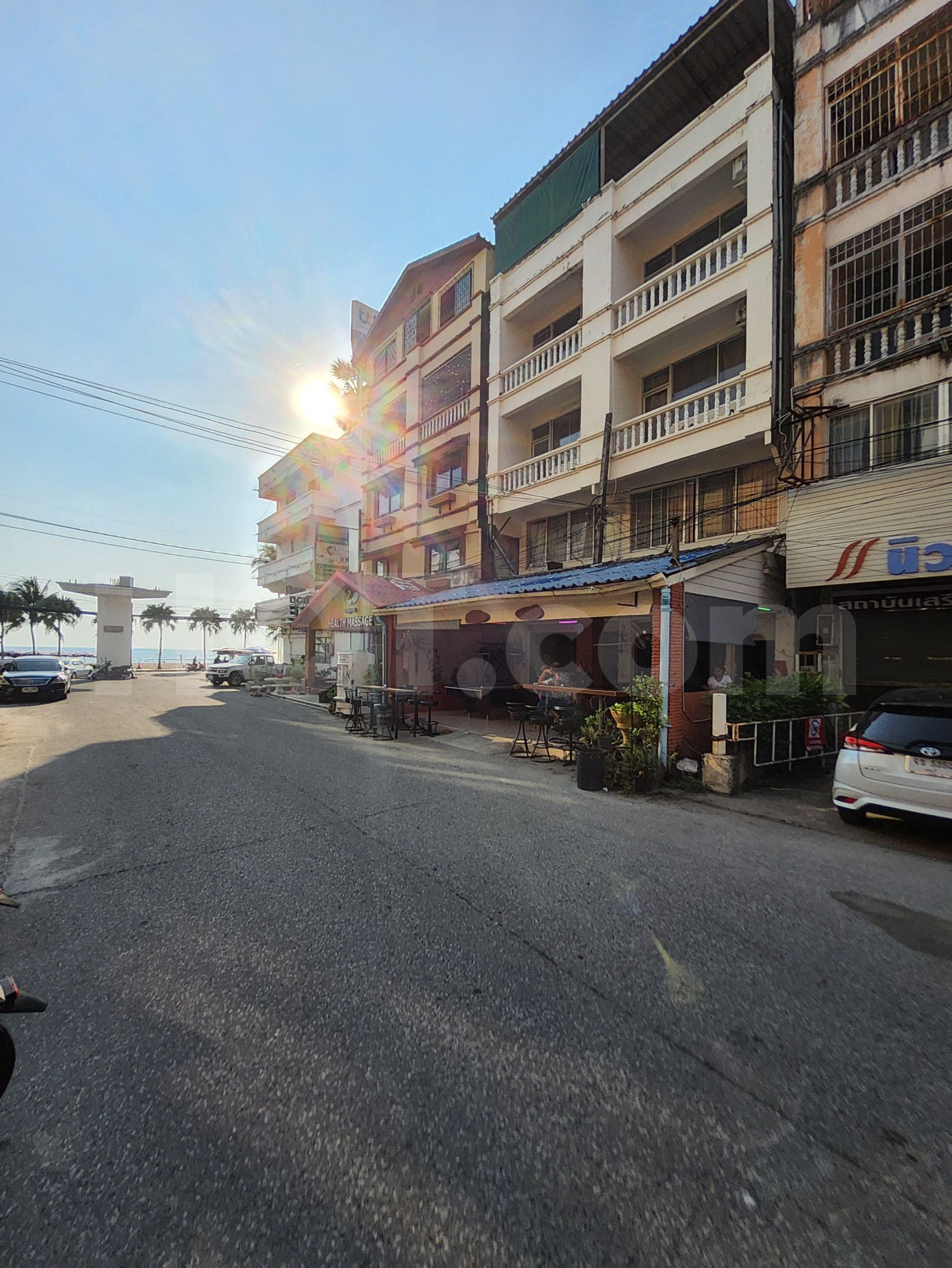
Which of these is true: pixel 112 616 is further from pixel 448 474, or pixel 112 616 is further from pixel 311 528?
pixel 448 474

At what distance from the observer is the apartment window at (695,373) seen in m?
12.2

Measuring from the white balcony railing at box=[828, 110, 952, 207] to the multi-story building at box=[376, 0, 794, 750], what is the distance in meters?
1.06

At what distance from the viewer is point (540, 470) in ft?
52.0

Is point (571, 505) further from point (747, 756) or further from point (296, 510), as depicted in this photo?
point (296, 510)

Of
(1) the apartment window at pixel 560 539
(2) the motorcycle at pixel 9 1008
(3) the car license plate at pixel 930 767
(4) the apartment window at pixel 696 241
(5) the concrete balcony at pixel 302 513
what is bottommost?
(2) the motorcycle at pixel 9 1008

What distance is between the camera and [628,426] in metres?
13.3

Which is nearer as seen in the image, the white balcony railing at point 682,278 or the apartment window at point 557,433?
the white balcony railing at point 682,278

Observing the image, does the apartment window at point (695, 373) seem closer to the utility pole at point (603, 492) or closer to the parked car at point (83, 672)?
the utility pole at point (603, 492)

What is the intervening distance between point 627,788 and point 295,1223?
6534 mm

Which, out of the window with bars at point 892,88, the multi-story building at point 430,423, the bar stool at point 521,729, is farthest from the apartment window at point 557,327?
the bar stool at point 521,729

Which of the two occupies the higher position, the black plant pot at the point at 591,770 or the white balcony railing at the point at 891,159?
the white balcony railing at the point at 891,159

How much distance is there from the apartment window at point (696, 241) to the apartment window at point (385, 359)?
45.1 feet

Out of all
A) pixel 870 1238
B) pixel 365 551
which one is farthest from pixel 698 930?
pixel 365 551

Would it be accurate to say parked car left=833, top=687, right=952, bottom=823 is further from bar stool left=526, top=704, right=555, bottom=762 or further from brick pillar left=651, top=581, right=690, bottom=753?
bar stool left=526, top=704, right=555, bottom=762
